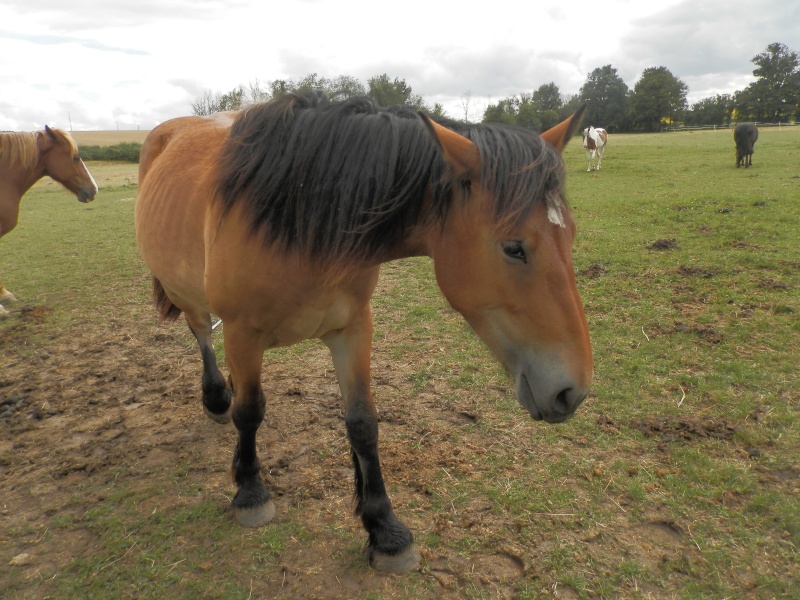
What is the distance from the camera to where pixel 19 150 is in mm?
6480

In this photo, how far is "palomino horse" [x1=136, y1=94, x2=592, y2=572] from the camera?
1.60 metres

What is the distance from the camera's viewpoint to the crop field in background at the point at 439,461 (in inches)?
89.0

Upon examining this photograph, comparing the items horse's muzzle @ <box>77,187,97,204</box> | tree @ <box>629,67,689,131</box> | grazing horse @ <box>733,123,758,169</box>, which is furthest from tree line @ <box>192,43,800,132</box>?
horse's muzzle @ <box>77,187,97,204</box>

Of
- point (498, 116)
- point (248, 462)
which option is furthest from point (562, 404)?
point (498, 116)

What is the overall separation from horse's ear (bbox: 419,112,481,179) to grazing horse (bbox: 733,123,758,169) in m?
18.0

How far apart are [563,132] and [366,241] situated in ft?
2.75

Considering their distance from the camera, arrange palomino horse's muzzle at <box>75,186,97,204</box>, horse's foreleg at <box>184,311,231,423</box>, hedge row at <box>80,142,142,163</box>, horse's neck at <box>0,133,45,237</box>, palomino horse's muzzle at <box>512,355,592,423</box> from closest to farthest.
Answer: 1. palomino horse's muzzle at <box>512,355,592,423</box>
2. horse's foreleg at <box>184,311,231,423</box>
3. horse's neck at <box>0,133,45,237</box>
4. palomino horse's muzzle at <box>75,186,97,204</box>
5. hedge row at <box>80,142,142,163</box>

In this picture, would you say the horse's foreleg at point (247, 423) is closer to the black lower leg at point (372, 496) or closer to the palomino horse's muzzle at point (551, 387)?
the black lower leg at point (372, 496)

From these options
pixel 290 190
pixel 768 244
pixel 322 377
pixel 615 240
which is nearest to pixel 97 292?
pixel 322 377

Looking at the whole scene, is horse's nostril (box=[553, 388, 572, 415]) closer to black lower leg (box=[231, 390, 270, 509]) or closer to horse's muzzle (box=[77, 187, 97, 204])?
black lower leg (box=[231, 390, 270, 509])

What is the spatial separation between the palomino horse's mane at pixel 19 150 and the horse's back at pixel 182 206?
14.1ft

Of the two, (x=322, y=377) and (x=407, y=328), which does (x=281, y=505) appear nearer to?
(x=322, y=377)

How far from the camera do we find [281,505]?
108 inches

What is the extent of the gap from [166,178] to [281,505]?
208cm
